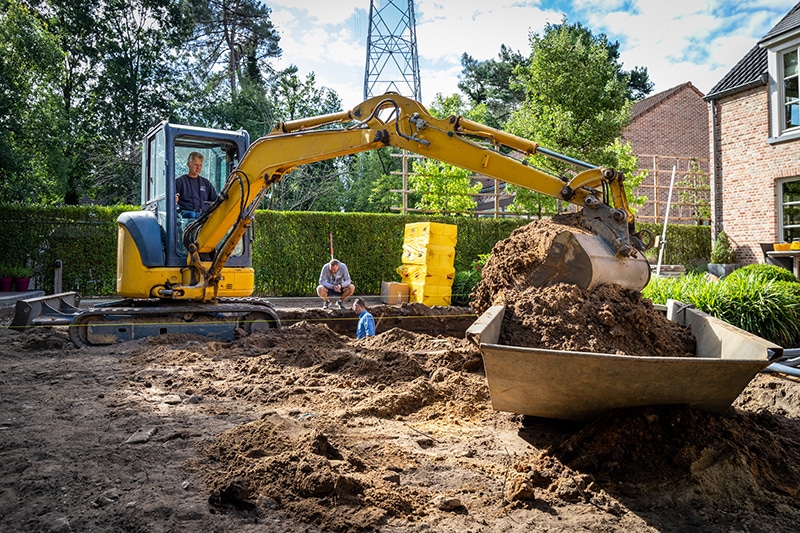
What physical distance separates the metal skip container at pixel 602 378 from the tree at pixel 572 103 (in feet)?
46.1

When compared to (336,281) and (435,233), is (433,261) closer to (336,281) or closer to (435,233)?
(435,233)

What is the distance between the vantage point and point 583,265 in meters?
4.93

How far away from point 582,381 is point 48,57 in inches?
752

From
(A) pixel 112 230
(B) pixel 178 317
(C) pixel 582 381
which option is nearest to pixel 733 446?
(C) pixel 582 381

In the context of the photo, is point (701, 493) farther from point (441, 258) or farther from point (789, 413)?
point (441, 258)

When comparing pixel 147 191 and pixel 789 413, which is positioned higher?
pixel 147 191

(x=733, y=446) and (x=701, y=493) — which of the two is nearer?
(x=701, y=493)

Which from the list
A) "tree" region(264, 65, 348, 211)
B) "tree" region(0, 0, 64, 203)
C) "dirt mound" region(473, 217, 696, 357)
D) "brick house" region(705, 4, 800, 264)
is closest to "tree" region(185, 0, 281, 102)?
"tree" region(264, 65, 348, 211)

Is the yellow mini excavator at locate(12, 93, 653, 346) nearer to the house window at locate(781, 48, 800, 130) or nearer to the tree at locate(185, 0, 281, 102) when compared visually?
the house window at locate(781, 48, 800, 130)

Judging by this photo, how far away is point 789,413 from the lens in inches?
189

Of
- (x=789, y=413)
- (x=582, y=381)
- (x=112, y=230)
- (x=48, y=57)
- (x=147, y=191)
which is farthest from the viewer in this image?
(x=48, y=57)

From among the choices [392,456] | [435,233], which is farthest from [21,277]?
[392,456]

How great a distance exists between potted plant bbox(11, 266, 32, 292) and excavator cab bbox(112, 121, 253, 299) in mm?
7068

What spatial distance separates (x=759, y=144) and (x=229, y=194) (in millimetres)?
14396
